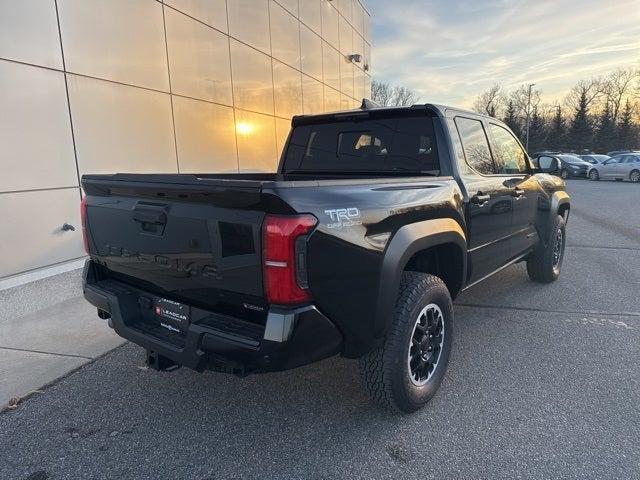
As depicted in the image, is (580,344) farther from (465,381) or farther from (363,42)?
(363,42)

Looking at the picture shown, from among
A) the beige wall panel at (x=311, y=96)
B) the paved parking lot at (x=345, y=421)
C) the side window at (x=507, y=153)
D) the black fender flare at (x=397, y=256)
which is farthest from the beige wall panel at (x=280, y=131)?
the black fender flare at (x=397, y=256)

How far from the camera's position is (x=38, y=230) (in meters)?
5.19

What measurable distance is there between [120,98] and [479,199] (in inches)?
204

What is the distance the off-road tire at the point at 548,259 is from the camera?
17.7 feet

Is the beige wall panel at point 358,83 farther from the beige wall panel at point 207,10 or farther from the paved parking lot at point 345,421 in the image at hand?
the paved parking lot at point 345,421

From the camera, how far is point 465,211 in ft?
11.3

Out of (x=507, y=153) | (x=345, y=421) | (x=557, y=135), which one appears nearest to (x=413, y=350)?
(x=345, y=421)

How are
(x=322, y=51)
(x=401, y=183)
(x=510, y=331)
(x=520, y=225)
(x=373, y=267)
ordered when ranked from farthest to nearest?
(x=322, y=51) → (x=520, y=225) → (x=510, y=331) → (x=401, y=183) → (x=373, y=267)

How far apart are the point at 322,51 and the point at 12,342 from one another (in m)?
12.6

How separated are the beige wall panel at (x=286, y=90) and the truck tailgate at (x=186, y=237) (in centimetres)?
912

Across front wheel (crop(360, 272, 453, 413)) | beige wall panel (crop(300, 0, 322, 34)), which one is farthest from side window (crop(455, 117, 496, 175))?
beige wall panel (crop(300, 0, 322, 34))

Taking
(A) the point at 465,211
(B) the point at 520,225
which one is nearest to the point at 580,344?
(B) the point at 520,225

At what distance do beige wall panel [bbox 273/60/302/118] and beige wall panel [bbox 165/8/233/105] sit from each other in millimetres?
2395

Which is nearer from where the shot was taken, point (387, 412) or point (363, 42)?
point (387, 412)
